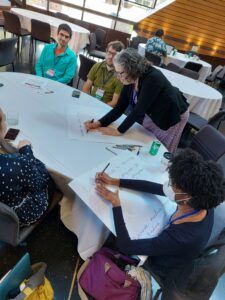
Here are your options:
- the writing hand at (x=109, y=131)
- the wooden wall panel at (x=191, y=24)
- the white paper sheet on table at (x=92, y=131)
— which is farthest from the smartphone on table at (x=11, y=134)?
the wooden wall panel at (x=191, y=24)

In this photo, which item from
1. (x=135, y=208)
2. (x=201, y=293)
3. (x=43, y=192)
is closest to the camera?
(x=201, y=293)

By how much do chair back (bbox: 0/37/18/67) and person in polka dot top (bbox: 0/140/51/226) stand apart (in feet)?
8.38

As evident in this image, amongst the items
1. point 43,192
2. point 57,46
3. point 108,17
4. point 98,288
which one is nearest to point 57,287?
point 98,288

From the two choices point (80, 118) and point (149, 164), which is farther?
point (80, 118)

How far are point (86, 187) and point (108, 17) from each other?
7654mm

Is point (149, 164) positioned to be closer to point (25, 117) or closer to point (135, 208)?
point (135, 208)

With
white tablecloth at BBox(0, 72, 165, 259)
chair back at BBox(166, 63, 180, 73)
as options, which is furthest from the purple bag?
chair back at BBox(166, 63, 180, 73)

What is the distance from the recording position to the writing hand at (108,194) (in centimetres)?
122

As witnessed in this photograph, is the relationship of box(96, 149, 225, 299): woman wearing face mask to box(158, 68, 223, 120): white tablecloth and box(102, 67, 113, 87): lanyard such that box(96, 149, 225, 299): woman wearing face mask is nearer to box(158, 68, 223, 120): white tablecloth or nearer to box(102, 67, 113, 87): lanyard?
box(102, 67, 113, 87): lanyard

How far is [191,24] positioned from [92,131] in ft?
24.4

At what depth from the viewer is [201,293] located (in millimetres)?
1020

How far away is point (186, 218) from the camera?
1.08 meters

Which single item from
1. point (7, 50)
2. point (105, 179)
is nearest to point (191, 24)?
point (7, 50)

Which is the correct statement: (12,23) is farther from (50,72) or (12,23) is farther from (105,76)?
(105,76)
